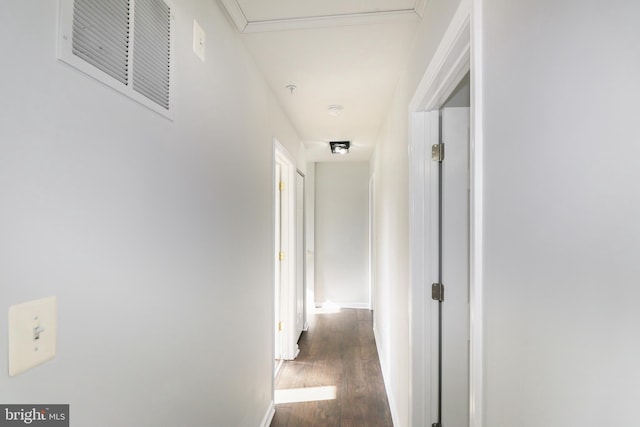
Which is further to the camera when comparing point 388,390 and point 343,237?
point 343,237

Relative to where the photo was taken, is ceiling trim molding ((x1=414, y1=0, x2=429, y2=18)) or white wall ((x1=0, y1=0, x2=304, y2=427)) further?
ceiling trim molding ((x1=414, y1=0, x2=429, y2=18))

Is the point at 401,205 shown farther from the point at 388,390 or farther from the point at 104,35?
the point at 104,35

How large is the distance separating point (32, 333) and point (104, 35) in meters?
0.68

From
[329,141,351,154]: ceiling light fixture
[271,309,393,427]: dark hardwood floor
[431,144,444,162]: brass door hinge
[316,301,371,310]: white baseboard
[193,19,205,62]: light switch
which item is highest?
[329,141,351,154]: ceiling light fixture

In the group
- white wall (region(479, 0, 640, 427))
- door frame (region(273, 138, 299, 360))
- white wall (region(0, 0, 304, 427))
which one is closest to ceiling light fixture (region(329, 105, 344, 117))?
door frame (region(273, 138, 299, 360))

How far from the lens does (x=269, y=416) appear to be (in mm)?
2354

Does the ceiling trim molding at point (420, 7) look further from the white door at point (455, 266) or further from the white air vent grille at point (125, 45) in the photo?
the white air vent grille at point (125, 45)

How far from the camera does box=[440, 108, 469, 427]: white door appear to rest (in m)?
1.69

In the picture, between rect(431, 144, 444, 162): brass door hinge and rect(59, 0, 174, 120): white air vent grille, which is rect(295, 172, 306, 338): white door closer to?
rect(431, 144, 444, 162): brass door hinge

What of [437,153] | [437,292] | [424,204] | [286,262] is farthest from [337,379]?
[437,153]

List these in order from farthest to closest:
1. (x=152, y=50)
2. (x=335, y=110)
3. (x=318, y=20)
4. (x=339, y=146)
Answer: (x=339, y=146) < (x=335, y=110) < (x=318, y=20) < (x=152, y=50)

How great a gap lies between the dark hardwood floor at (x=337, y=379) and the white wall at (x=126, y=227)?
3.23 ft

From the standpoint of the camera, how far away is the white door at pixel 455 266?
1.69 metres

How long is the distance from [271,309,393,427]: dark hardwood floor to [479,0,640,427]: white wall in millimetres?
1955
